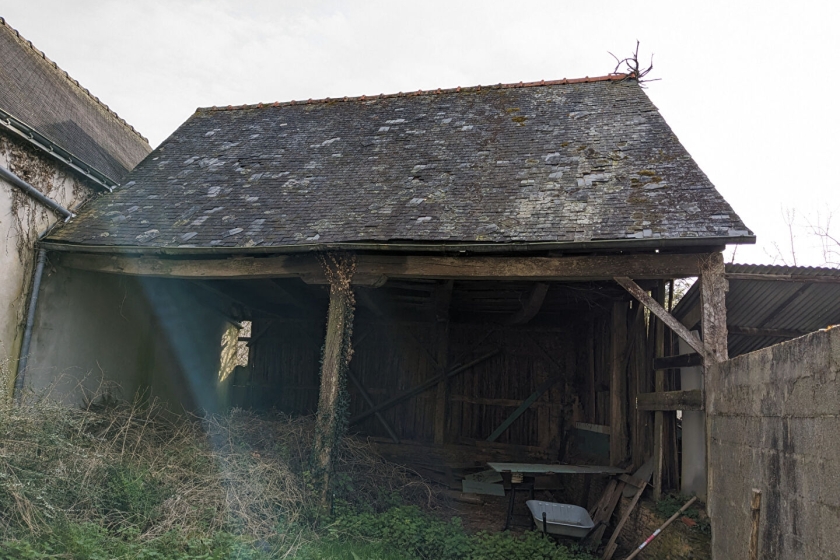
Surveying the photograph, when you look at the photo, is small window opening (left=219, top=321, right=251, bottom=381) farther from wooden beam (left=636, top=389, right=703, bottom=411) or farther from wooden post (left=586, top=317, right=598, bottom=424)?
wooden beam (left=636, top=389, right=703, bottom=411)

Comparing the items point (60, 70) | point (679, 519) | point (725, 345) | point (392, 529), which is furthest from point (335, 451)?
point (60, 70)

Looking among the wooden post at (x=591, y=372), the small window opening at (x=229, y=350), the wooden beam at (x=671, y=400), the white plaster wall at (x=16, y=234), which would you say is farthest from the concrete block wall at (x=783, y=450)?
the small window opening at (x=229, y=350)

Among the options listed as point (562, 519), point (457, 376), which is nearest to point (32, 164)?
point (457, 376)

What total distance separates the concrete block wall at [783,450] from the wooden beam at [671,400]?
0.95m

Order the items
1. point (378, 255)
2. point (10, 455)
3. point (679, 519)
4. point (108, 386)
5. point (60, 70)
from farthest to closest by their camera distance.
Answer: point (60, 70) → point (108, 386) → point (378, 255) → point (679, 519) → point (10, 455)

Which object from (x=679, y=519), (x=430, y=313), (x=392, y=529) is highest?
(x=430, y=313)

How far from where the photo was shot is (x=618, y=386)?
8.34 m

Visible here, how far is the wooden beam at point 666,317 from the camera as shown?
5.99 meters

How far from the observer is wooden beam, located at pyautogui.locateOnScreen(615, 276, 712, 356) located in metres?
5.99

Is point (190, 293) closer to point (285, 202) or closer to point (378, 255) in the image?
point (285, 202)

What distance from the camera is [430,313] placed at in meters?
10.8

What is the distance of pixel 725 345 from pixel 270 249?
16.0 ft

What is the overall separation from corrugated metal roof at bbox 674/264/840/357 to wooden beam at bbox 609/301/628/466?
132cm

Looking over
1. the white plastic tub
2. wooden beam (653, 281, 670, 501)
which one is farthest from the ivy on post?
wooden beam (653, 281, 670, 501)
